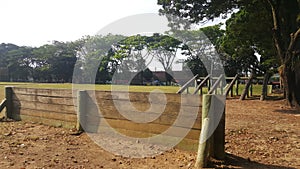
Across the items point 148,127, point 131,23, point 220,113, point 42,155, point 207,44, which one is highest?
A: point 207,44

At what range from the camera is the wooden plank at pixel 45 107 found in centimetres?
629

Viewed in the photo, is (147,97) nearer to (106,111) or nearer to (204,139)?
(106,111)

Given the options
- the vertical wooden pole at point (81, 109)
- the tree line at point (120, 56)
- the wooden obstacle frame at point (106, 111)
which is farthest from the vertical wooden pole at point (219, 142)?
the tree line at point (120, 56)

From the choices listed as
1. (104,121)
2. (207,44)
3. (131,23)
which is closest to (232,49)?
(131,23)

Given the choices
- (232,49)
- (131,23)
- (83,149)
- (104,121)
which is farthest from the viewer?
(232,49)

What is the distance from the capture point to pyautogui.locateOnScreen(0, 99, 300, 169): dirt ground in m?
3.96

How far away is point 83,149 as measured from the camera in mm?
4711

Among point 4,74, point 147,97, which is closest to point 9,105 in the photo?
point 147,97

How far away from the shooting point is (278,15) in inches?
404

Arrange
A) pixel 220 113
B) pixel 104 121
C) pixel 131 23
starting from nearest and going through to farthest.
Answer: pixel 220 113, pixel 104 121, pixel 131 23

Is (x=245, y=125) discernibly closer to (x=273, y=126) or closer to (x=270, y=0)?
(x=273, y=126)

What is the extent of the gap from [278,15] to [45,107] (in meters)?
8.31

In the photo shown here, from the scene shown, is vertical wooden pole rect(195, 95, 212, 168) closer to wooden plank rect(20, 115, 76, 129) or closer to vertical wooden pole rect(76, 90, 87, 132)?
vertical wooden pole rect(76, 90, 87, 132)

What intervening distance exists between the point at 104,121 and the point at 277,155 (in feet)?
9.89
